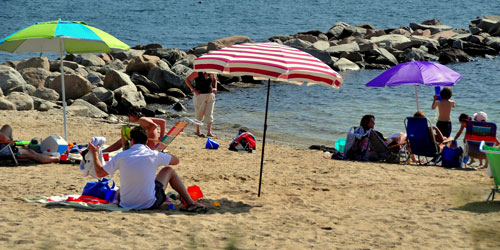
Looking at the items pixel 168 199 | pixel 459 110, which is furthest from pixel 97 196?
pixel 459 110

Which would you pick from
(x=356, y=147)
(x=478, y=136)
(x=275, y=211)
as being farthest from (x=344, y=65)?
(x=275, y=211)

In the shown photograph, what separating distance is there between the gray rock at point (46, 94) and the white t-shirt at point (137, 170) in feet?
37.4

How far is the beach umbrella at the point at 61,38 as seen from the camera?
8.65 m

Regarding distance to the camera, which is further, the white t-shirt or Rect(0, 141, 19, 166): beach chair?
Rect(0, 141, 19, 166): beach chair

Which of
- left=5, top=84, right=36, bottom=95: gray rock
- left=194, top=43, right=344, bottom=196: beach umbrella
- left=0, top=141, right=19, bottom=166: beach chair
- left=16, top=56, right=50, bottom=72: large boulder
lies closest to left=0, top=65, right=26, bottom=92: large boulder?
left=5, top=84, right=36, bottom=95: gray rock

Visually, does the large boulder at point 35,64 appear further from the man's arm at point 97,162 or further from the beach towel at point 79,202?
the man's arm at point 97,162

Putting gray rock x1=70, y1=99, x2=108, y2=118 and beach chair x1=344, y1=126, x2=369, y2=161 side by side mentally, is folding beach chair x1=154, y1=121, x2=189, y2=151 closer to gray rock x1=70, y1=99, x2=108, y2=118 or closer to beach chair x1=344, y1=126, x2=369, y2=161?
beach chair x1=344, y1=126, x2=369, y2=161

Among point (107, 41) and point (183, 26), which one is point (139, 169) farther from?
point (183, 26)

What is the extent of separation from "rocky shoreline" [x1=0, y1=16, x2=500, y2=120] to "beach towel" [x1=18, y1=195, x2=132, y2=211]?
903cm

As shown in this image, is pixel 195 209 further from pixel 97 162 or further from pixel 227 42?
pixel 227 42

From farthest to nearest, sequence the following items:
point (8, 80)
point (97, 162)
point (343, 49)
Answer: point (343, 49) → point (8, 80) → point (97, 162)

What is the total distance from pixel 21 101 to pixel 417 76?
31.9 ft

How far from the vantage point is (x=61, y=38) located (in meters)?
9.19

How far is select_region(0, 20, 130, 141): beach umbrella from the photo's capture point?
865 centimetres
